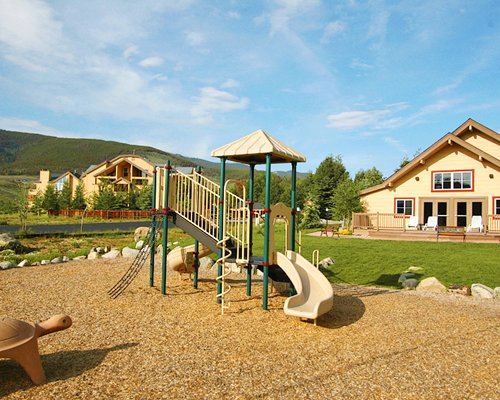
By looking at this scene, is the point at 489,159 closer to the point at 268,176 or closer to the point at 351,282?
the point at 351,282

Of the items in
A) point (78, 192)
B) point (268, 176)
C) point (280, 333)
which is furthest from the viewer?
point (78, 192)

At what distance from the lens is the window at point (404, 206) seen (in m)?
25.1

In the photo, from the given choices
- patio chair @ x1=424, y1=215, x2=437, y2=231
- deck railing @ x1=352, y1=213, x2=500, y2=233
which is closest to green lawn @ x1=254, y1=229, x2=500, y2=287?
patio chair @ x1=424, y1=215, x2=437, y2=231

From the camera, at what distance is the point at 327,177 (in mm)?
53438

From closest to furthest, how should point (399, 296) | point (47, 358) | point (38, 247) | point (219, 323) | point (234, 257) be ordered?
point (47, 358) → point (219, 323) → point (234, 257) → point (399, 296) → point (38, 247)

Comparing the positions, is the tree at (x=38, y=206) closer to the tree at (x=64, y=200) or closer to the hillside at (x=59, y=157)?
the tree at (x=64, y=200)

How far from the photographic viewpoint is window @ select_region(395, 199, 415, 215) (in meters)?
25.1

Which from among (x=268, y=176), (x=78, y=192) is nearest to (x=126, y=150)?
(x=78, y=192)

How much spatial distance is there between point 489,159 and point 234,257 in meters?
19.3

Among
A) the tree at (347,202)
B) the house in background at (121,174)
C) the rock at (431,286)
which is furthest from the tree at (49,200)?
the rock at (431,286)

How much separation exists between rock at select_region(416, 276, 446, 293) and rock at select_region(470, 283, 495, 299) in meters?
0.67

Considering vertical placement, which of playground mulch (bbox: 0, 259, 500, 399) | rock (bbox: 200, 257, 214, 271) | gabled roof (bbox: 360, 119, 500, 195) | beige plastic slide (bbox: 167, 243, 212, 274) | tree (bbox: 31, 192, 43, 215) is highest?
gabled roof (bbox: 360, 119, 500, 195)

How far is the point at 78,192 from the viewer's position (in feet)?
155

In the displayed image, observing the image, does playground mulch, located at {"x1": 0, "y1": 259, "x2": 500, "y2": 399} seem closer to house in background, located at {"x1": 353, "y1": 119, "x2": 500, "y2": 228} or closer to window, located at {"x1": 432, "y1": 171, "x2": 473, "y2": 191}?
house in background, located at {"x1": 353, "y1": 119, "x2": 500, "y2": 228}
